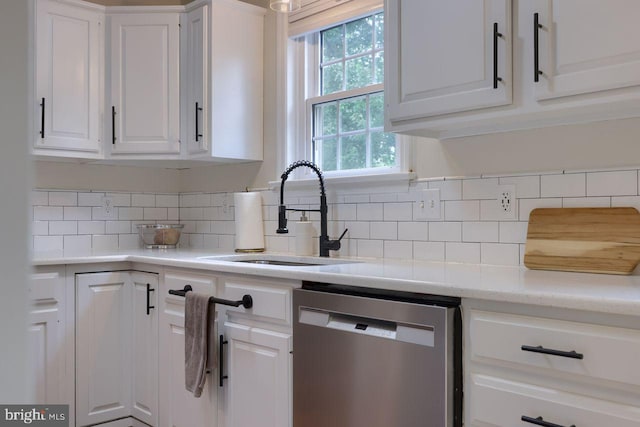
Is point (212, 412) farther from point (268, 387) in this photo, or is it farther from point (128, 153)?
point (128, 153)

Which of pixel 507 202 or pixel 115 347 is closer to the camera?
pixel 507 202

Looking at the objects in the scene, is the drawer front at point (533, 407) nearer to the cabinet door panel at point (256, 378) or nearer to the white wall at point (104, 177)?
the cabinet door panel at point (256, 378)

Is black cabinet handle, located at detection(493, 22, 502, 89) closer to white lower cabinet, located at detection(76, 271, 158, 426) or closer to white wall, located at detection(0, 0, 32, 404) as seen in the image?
white wall, located at detection(0, 0, 32, 404)

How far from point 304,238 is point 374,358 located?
116 centimetres

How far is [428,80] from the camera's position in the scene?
2.03 m

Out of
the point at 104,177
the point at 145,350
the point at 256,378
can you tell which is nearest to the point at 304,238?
the point at 256,378

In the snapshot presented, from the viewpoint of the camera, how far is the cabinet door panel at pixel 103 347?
2826mm

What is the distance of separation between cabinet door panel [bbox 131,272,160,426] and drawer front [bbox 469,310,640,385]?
1.80 metres

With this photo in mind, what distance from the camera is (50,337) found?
2.72 metres

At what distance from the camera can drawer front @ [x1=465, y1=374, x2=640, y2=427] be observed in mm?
1280

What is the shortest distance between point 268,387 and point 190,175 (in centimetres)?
207

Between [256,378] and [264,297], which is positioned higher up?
[264,297]

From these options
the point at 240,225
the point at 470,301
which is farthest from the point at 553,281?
the point at 240,225

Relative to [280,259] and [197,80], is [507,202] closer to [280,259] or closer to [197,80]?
[280,259]
